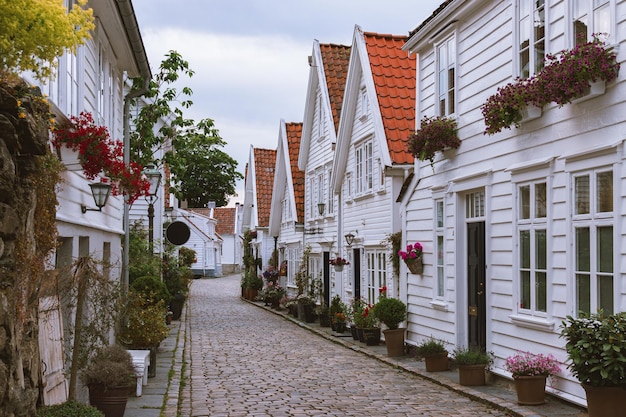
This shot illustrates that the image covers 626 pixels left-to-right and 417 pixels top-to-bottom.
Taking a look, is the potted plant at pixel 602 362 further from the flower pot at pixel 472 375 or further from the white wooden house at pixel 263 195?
the white wooden house at pixel 263 195

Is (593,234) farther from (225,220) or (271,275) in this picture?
(225,220)

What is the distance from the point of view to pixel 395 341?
15.5 meters

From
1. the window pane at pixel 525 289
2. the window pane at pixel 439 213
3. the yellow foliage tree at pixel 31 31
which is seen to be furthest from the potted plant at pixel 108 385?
the window pane at pixel 439 213

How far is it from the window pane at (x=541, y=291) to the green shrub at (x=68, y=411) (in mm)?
5663

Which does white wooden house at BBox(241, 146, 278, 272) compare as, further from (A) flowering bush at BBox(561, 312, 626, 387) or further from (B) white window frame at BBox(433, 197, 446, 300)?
(A) flowering bush at BBox(561, 312, 626, 387)

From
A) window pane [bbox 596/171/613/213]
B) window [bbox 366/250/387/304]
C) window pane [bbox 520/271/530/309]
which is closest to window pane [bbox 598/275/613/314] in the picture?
window pane [bbox 596/171/613/213]

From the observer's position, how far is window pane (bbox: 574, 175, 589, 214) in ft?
30.2

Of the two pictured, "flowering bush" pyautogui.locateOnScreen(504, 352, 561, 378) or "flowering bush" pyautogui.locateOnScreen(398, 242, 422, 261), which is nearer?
"flowering bush" pyautogui.locateOnScreen(504, 352, 561, 378)

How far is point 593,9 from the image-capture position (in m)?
9.01

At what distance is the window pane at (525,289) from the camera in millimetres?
10680

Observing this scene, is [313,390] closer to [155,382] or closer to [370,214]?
[155,382]

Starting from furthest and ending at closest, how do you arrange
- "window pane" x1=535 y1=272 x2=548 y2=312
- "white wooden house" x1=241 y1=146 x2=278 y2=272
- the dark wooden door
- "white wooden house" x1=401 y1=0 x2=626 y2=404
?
"white wooden house" x1=241 y1=146 x2=278 y2=272 < the dark wooden door < "window pane" x1=535 y1=272 x2=548 y2=312 < "white wooden house" x1=401 y1=0 x2=626 y2=404

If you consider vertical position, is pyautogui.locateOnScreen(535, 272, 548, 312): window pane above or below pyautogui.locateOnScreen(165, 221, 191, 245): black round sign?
below

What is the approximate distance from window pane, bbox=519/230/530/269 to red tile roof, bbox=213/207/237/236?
229 feet
